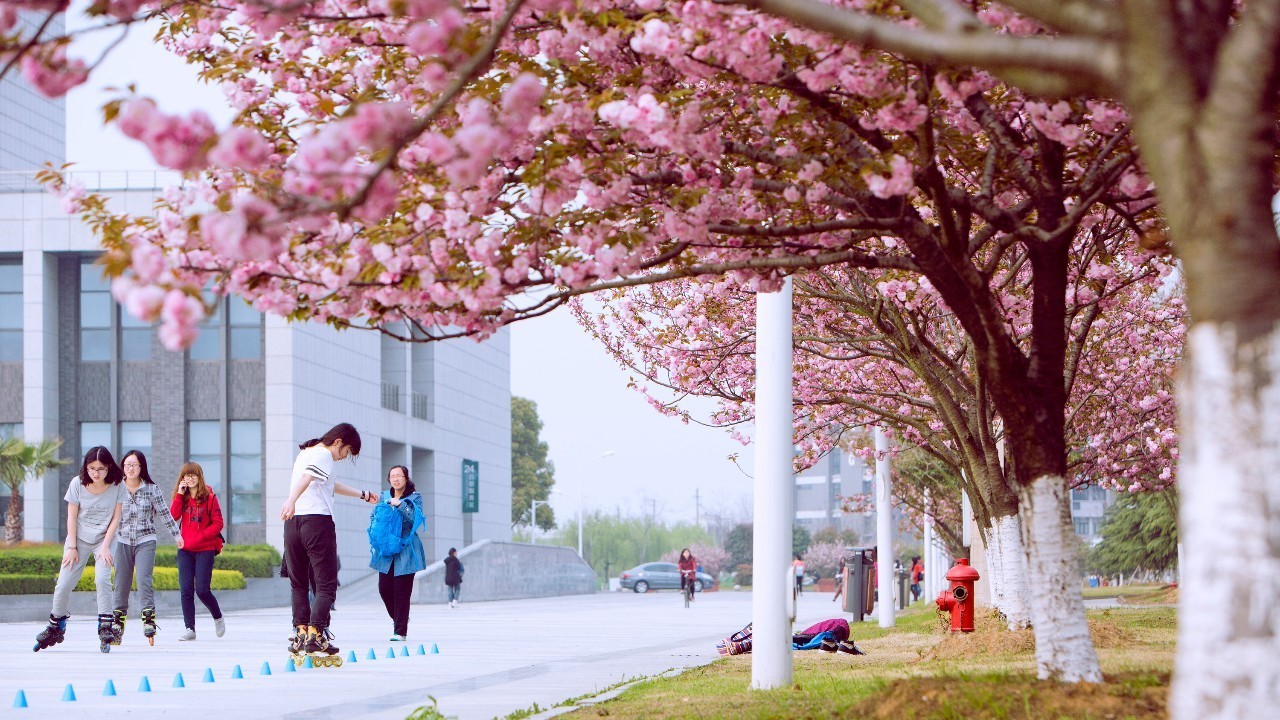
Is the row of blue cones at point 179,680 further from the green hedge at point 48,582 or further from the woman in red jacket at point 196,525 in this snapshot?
the green hedge at point 48,582

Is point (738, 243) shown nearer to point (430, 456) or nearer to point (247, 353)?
point (247, 353)

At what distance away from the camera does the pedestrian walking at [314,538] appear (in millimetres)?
12047

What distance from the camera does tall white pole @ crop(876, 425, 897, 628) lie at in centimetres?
2305

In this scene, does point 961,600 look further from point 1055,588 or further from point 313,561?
point 1055,588

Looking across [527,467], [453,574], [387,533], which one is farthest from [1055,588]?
[527,467]

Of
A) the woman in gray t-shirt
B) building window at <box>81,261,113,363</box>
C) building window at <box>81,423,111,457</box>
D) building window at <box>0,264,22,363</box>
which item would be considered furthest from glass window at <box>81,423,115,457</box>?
the woman in gray t-shirt

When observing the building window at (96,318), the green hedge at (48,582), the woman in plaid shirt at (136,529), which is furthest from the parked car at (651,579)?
the woman in plaid shirt at (136,529)

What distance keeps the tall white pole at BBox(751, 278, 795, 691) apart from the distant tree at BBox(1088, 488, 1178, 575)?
34722mm

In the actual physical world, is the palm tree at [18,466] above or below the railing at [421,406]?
below

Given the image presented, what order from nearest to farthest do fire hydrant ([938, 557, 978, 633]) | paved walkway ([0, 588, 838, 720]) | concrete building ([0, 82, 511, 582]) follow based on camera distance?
paved walkway ([0, 588, 838, 720]) < fire hydrant ([938, 557, 978, 633]) < concrete building ([0, 82, 511, 582])

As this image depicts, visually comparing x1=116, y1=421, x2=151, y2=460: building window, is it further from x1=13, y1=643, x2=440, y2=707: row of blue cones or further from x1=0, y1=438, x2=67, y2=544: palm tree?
x1=13, y1=643, x2=440, y2=707: row of blue cones

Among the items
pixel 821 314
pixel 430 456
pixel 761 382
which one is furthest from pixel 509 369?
pixel 761 382

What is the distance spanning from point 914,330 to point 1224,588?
1116cm

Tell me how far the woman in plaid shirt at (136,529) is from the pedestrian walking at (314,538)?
2563mm
